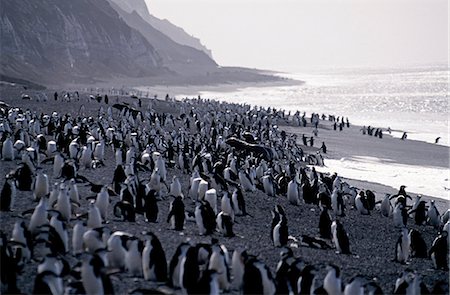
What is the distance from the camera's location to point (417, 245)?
1211 cm

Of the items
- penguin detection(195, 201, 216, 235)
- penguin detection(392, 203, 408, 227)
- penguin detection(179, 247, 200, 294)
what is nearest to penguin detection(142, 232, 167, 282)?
penguin detection(179, 247, 200, 294)

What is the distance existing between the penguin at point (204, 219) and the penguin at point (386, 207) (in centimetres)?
686

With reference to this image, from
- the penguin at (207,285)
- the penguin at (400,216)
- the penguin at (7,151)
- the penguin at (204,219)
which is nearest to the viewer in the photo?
the penguin at (207,285)

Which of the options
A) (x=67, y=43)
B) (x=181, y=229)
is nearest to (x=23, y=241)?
(x=181, y=229)

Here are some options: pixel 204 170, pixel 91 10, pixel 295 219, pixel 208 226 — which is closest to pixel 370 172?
pixel 204 170

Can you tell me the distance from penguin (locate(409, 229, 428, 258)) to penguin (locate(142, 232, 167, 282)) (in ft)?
19.7

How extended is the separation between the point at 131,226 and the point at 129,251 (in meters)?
2.50

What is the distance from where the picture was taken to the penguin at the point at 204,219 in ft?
35.5

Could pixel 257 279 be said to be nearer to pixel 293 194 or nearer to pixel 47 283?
pixel 47 283

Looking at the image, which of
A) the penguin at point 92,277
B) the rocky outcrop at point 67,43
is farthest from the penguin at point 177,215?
the rocky outcrop at point 67,43

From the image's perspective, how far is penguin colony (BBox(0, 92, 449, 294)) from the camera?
25.8 feet

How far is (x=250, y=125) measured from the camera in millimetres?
36938

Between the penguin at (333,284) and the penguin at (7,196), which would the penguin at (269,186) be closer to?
the penguin at (7,196)

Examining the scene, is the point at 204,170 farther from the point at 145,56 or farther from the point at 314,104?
the point at 145,56
